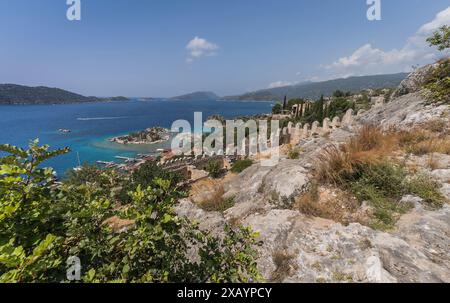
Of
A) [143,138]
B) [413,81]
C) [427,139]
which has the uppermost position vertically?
[413,81]

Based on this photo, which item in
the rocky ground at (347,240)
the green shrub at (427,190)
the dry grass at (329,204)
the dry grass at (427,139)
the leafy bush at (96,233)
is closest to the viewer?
the leafy bush at (96,233)

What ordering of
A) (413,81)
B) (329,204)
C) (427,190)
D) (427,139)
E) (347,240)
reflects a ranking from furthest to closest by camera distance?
(413,81)
(427,139)
(329,204)
(427,190)
(347,240)

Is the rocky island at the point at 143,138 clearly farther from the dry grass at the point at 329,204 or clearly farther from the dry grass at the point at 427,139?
the dry grass at the point at 329,204

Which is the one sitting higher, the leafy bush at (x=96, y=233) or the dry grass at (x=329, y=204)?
the leafy bush at (x=96, y=233)

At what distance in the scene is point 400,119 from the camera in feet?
26.6

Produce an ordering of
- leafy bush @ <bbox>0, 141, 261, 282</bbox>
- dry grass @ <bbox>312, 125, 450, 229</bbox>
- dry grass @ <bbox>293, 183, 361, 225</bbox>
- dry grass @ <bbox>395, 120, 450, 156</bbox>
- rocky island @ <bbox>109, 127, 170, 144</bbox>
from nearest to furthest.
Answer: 1. leafy bush @ <bbox>0, 141, 261, 282</bbox>
2. dry grass @ <bbox>312, 125, 450, 229</bbox>
3. dry grass @ <bbox>293, 183, 361, 225</bbox>
4. dry grass @ <bbox>395, 120, 450, 156</bbox>
5. rocky island @ <bbox>109, 127, 170, 144</bbox>

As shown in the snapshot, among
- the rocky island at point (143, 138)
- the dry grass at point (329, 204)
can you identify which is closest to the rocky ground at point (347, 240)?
the dry grass at point (329, 204)

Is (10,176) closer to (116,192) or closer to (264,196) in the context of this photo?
(116,192)

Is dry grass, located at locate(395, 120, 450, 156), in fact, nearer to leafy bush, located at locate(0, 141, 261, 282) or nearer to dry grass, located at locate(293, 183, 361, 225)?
dry grass, located at locate(293, 183, 361, 225)

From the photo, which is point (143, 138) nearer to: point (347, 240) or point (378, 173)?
point (378, 173)

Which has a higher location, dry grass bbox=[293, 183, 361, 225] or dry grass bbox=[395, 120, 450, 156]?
dry grass bbox=[395, 120, 450, 156]

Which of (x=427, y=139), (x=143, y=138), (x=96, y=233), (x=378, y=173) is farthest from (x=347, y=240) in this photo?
(x=143, y=138)

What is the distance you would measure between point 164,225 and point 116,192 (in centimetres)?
59

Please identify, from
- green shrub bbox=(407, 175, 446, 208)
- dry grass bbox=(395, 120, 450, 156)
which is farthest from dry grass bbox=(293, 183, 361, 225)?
dry grass bbox=(395, 120, 450, 156)
